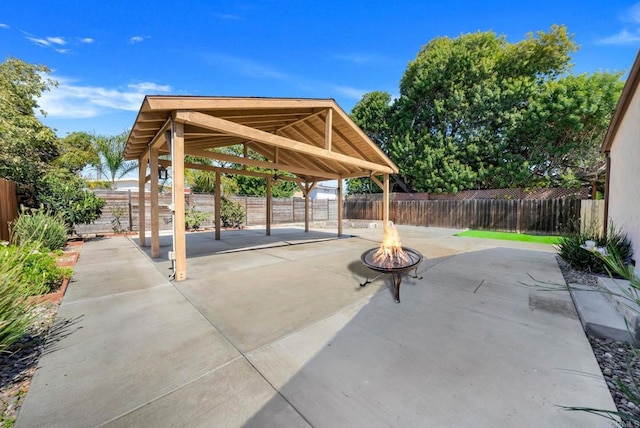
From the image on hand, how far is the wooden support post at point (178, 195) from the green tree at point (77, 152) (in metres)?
13.7

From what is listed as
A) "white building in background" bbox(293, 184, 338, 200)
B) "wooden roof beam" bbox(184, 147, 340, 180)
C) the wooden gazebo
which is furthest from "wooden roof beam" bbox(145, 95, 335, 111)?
"white building in background" bbox(293, 184, 338, 200)

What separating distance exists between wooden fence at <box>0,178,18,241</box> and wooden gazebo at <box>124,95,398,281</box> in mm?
2659

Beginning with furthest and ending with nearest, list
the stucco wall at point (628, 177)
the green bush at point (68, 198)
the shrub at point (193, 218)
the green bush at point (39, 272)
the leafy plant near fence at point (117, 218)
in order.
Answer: the shrub at point (193, 218) < the leafy plant near fence at point (117, 218) < the green bush at point (68, 198) < the stucco wall at point (628, 177) < the green bush at point (39, 272)

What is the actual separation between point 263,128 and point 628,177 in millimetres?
9021

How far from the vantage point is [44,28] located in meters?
8.51

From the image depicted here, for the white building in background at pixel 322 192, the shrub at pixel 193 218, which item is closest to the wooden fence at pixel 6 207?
the shrub at pixel 193 218

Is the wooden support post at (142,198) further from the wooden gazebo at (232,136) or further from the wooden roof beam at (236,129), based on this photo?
the wooden roof beam at (236,129)

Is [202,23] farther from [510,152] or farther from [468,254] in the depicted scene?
[510,152]

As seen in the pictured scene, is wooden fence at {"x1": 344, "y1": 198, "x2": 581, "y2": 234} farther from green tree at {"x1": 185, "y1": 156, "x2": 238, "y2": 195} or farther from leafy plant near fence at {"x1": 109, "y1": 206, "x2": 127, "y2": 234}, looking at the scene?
leafy plant near fence at {"x1": 109, "y1": 206, "x2": 127, "y2": 234}

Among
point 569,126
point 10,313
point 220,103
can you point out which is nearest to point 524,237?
point 569,126

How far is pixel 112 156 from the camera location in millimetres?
15195

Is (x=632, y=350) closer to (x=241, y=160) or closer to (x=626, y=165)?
(x=626, y=165)

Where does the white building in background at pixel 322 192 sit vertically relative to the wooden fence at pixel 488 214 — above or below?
above

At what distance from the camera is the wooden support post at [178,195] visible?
461cm
